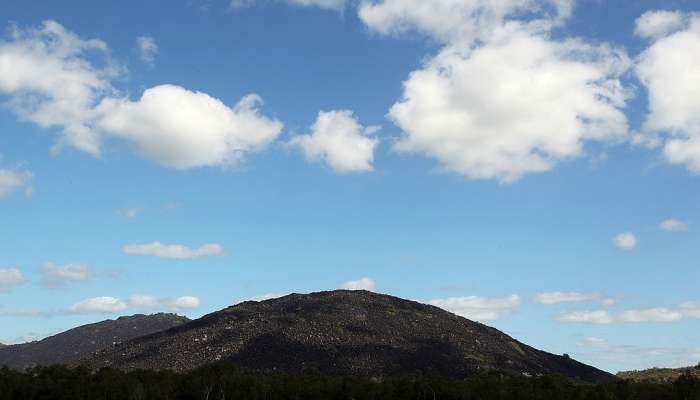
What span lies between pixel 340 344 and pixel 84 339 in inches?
3694

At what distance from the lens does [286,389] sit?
53.5 meters

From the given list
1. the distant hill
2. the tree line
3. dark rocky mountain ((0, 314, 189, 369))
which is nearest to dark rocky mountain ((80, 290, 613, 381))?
the distant hill

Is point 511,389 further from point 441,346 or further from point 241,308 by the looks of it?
point 241,308

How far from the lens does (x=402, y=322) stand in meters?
104

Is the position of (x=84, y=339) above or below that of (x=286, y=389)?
above

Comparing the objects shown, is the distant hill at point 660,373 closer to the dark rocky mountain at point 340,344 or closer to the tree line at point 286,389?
the dark rocky mountain at point 340,344

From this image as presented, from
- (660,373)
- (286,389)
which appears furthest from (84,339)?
(660,373)

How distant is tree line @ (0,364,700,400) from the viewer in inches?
1982

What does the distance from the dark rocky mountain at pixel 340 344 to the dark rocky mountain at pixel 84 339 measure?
52.7m

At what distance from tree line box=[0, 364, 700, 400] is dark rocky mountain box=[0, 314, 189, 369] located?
93219mm

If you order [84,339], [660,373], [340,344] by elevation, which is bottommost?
[660,373]

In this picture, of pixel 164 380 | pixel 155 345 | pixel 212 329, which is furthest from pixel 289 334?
pixel 164 380

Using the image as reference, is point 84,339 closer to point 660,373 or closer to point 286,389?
point 286,389

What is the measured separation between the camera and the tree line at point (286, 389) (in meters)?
50.3
